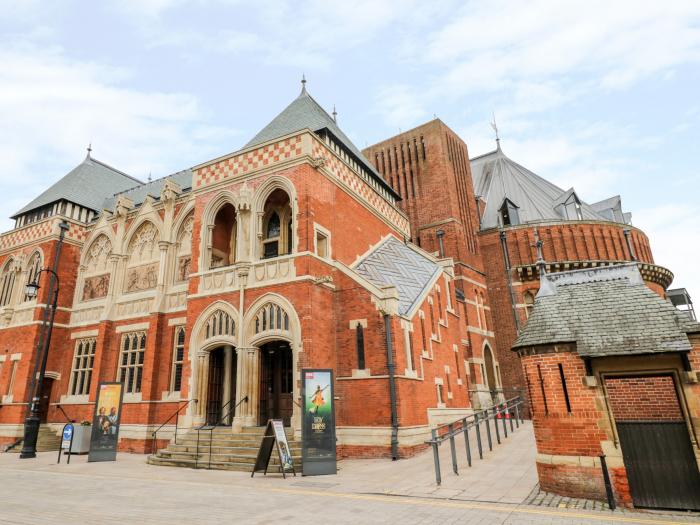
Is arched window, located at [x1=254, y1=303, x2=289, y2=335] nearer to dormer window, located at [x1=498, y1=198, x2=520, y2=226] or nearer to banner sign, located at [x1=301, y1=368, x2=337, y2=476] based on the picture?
banner sign, located at [x1=301, y1=368, x2=337, y2=476]

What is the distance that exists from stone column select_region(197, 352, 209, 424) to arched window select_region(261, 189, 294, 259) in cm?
465

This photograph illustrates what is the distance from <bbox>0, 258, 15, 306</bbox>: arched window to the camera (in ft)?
79.6

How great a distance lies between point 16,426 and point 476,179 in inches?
1447

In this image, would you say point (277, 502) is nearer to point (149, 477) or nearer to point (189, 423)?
point (149, 477)

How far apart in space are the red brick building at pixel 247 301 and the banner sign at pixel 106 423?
248 cm

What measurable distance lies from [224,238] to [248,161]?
3.77 meters

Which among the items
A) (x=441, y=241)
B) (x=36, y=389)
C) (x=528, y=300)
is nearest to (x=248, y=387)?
(x=36, y=389)

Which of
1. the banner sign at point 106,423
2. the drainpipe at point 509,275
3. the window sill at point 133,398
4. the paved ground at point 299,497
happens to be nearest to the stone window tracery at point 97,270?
the window sill at point 133,398

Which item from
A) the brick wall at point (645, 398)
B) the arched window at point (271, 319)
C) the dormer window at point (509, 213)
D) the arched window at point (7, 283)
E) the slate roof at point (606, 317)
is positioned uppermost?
the dormer window at point (509, 213)

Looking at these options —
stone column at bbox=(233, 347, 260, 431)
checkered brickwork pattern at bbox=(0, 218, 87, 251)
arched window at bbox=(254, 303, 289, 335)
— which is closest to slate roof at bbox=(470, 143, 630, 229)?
arched window at bbox=(254, 303, 289, 335)

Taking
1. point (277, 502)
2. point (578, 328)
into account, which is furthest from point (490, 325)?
point (277, 502)

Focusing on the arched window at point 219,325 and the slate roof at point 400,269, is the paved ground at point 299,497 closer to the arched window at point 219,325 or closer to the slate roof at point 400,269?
the arched window at point 219,325

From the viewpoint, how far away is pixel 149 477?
11219mm

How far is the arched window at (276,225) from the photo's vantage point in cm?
1755
